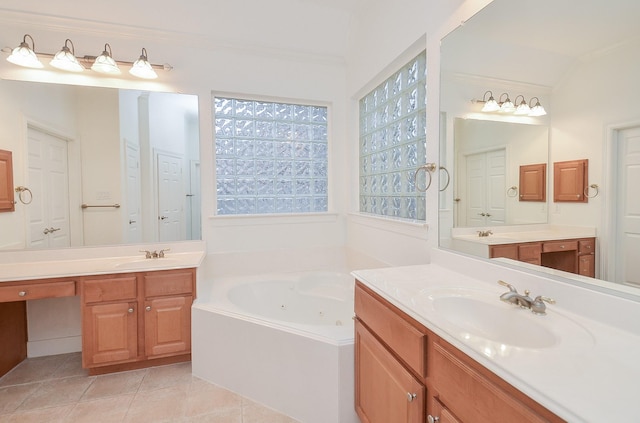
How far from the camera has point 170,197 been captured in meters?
2.56

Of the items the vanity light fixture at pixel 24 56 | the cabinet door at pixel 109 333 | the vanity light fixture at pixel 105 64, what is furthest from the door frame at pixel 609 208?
the vanity light fixture at pixel 24 56

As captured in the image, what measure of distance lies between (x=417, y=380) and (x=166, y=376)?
189 centimetres

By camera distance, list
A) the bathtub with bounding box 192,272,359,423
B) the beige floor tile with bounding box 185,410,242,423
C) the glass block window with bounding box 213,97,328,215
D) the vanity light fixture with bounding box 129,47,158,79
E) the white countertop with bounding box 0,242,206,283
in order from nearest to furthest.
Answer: the bathtub with bounding box 192,272,359,423, the beige floor tile with bounding box 185,410,242,423, the white countertop with bounding box 0,242,206,283, the vanity light fixture with bounding box 129,47,158,79, the glass block window with bounding box 213,97,328,215

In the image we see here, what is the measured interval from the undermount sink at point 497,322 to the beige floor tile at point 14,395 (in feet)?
8.21

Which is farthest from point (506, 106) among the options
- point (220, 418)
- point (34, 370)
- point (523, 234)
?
A: point (34, 370)

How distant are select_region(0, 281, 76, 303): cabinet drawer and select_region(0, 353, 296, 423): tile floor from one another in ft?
2.10

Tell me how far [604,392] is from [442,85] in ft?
4.98

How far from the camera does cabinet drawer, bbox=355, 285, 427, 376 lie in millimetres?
983

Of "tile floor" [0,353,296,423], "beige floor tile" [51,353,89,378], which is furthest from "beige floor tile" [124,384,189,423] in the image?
"beige floor tile" [51,353,89,378]

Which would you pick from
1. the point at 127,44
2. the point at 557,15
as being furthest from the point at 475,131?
the point at 127,44

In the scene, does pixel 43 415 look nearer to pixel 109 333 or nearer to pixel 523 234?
pixel 109 333

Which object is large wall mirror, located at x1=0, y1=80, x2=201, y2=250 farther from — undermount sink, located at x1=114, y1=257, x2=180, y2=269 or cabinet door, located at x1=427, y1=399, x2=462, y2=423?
cabinet door, located at x1=427, y1=399, x2=462, y2=423

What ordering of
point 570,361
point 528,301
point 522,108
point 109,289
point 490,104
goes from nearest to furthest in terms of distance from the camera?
point 570,361 → point 528,301 → point 522,108 → point 490,104 → point 109,289

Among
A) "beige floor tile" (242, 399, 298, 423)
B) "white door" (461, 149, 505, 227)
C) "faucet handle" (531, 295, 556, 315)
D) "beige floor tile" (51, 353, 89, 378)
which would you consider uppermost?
"white door" (461, 149, 505, 227)
